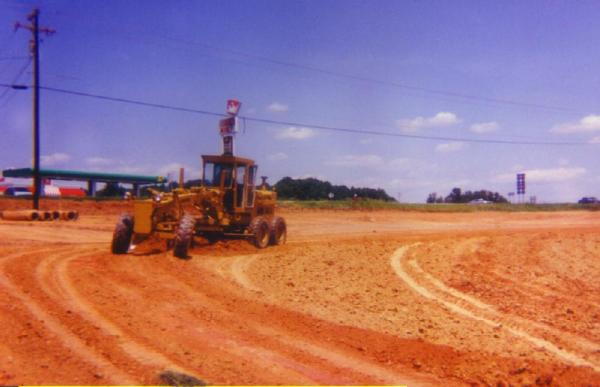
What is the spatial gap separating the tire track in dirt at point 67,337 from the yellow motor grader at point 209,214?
5.52 meters

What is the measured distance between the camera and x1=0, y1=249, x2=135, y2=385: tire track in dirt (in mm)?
5906

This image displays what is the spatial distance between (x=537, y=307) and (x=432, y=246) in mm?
9883

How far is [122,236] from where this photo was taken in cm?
1599

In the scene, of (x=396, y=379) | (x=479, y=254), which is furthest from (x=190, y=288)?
(x=479, y=254)

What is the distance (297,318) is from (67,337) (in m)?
3.40

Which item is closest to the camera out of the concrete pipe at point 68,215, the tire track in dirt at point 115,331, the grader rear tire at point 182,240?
the tire track in dirt at point 115,331

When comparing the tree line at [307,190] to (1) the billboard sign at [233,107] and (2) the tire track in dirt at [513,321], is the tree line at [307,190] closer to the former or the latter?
(1) the billboard sign at [233,107]

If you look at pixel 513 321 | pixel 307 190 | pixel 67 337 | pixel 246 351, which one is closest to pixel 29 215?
pixel 67 337

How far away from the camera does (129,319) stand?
824 cm

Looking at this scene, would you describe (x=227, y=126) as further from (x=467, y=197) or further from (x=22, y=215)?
(x=467, y=197)

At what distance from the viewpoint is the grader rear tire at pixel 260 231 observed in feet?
61.0

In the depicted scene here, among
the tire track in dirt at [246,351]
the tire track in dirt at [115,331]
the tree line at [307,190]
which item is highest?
the tree line at [307,190]

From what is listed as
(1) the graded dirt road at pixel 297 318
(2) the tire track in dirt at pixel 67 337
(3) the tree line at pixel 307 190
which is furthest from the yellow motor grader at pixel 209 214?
(3) the tree line at pixel 307 190

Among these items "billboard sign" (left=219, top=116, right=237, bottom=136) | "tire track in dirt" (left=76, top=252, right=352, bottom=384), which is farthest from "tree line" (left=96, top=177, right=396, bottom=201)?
"tire track in dirt" (left=76, top=252, right=352, bottom=384)
